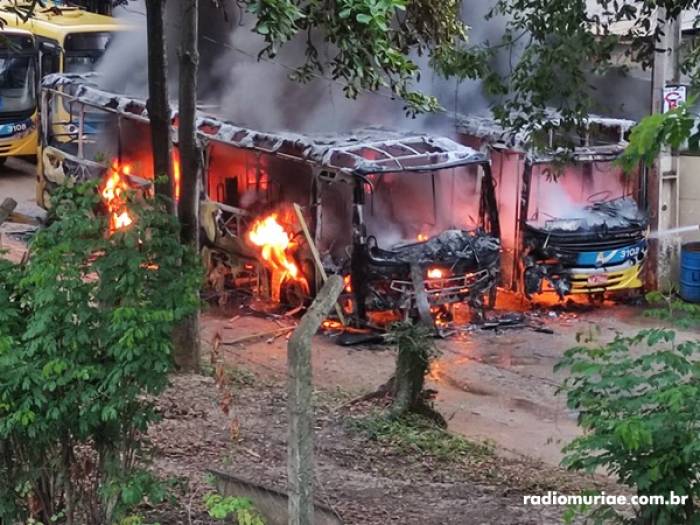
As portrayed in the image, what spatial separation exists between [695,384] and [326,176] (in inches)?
318

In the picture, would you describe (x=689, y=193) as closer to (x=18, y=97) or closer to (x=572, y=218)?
(x=572, y=218)

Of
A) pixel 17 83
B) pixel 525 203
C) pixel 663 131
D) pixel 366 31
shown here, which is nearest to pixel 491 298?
pixel 525 203

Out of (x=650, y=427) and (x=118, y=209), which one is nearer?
(x=650, y=427)

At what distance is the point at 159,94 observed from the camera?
28.3ft

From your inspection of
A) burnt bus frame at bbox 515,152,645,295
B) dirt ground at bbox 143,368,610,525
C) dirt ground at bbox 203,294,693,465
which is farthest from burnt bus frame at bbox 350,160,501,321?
dirt ground at bbox 143,368,610,525

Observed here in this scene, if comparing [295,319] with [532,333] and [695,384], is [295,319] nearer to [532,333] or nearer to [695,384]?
[532,333]

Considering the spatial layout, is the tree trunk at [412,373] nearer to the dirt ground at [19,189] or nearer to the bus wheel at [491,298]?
the bus wheel at [491,298]

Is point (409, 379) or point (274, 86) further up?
point (274, 86)

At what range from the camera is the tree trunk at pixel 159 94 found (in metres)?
8.39

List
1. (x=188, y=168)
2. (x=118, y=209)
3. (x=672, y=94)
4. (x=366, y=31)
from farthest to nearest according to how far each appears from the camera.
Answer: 1. (x=672, y=94)
2. (x=188, y=168)
3. (x=366, y=31)
4. (x=118, y=209)

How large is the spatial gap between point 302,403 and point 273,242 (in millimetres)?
8671

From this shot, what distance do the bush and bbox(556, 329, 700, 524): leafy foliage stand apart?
1902 millimetres

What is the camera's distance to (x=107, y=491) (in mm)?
4762

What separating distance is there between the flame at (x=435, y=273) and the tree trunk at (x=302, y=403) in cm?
769
